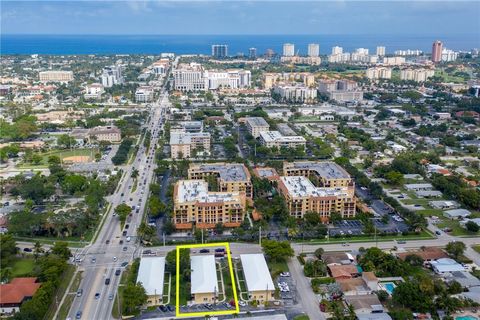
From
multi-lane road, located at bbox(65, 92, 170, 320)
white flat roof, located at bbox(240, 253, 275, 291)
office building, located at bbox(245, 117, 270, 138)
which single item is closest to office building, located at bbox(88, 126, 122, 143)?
multi-lane road, located at bbox(65, 92, 170, 320)

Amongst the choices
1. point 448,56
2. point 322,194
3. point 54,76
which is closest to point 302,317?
point 322,194

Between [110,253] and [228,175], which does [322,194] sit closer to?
[228,175]

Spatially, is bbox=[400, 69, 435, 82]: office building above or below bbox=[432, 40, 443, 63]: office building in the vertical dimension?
below

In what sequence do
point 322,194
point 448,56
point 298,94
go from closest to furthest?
point 322,194
point 298,94
point 448,56

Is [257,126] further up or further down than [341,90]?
further down

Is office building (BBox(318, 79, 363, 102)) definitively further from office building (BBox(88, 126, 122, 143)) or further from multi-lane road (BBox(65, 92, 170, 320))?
multi-lane road (BBox(65, 92, 170, 320))

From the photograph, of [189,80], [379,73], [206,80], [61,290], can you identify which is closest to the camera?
[61,290]

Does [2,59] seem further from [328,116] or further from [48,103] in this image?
[328,116]
